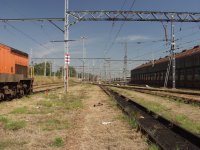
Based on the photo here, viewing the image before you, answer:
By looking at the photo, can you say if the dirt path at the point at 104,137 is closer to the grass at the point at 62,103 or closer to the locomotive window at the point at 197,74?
the grass at the point at 62,103

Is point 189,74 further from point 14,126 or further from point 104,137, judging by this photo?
point 104,137

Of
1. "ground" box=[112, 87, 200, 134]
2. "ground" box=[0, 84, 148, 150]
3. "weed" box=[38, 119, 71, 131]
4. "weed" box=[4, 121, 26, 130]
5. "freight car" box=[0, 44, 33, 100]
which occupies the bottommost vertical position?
"ground" box=[112, 87, 200, 134]

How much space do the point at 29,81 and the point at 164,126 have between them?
781 inches

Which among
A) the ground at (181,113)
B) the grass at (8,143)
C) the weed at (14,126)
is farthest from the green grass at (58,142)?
the ground at (181,113)

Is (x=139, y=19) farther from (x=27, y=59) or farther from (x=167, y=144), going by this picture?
(x=167, y=144)

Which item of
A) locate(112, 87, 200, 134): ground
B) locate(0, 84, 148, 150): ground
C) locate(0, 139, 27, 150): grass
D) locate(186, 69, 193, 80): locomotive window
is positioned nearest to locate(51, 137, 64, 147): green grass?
locate(0, 84, 148, 150): ground

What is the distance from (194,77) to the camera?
142 feet

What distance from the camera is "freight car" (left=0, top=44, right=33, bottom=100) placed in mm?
21938

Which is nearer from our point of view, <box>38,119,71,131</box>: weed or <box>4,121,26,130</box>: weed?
<box>4,121,26,130</box>: weed

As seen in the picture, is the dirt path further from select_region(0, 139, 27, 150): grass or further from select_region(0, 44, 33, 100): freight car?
select_region(0, 44, 33, 100): freight car

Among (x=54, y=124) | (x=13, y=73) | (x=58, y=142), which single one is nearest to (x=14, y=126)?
(x=54, y=124)

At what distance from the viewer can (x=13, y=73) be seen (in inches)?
960

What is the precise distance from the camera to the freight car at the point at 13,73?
21.9m

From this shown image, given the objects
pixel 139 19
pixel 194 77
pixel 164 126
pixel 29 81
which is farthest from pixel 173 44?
pixel 164 126
